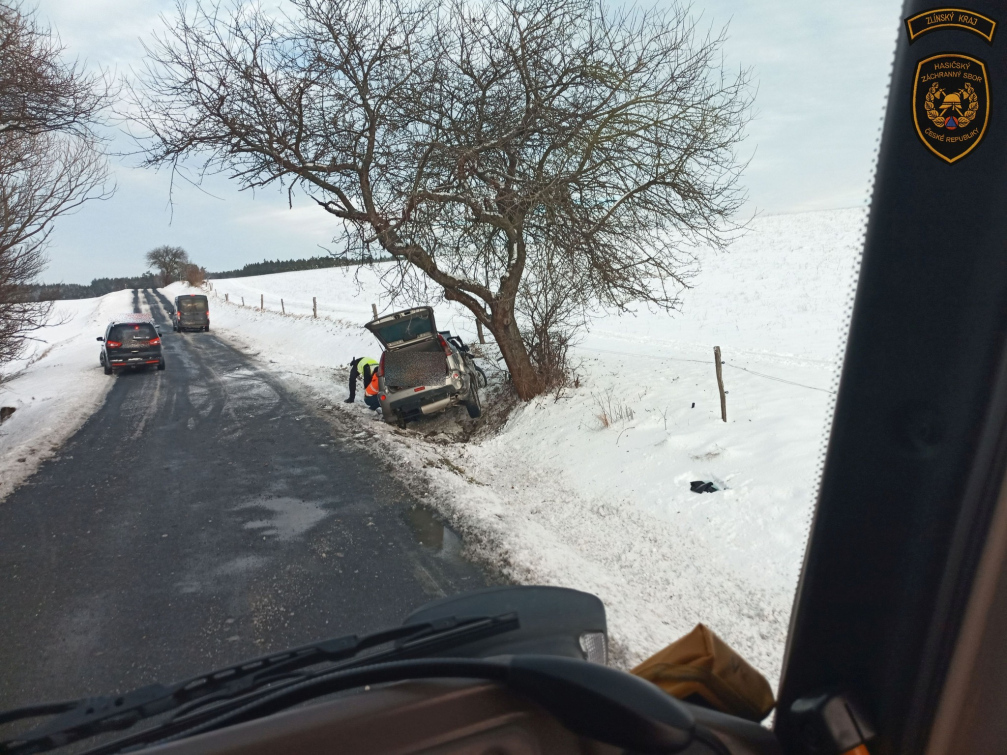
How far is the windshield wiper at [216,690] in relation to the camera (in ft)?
4.28

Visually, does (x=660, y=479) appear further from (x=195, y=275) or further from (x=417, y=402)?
(x=195, y=275)

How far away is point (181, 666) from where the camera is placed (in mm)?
4020

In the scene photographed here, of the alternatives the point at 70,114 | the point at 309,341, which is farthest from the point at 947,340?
the point at 309,341

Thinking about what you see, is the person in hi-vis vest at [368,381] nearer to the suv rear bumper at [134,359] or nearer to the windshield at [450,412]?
the windshield at [450,412]

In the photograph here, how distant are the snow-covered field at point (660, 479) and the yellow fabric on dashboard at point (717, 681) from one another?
24.5 inches

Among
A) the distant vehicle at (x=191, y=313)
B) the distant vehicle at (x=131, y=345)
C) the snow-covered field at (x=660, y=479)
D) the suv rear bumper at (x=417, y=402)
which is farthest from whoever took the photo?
the distant vehicle at (x=191, y=313)

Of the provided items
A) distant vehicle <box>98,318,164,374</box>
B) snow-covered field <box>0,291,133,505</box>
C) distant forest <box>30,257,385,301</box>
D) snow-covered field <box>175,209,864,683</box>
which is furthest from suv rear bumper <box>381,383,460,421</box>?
distant forest <box>30,257,385,301</box>

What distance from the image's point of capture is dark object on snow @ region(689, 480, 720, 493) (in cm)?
682

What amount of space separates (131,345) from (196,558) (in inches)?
730

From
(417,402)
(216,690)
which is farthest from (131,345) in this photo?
(216,690)

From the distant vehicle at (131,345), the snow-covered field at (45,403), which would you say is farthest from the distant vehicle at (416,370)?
the distant vehicle at (131,345)

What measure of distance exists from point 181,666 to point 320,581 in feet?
4.30

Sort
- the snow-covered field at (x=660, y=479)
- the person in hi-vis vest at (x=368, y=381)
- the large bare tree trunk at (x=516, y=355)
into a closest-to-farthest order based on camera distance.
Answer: the snow-covered field at (x=660, y=479) < the large bare tree trunk at (x=516, y=355) < the person in hi-vis vest at (x=368, y=381)

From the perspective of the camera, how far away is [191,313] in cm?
3988
